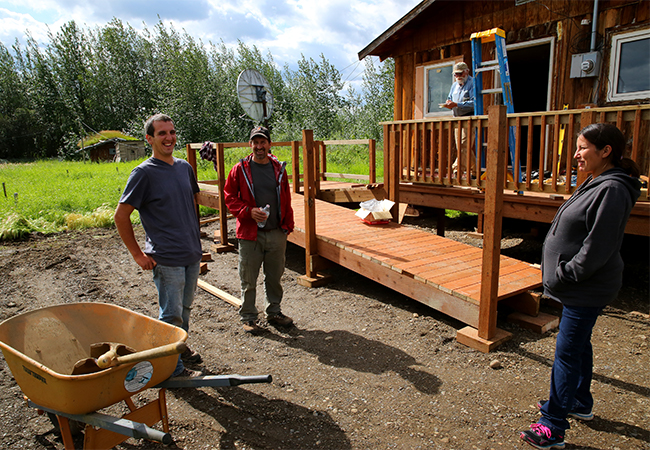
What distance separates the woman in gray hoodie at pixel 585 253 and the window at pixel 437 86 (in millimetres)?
6731

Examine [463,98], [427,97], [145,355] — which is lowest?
[145,355]

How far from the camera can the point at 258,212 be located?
4152 millimetres

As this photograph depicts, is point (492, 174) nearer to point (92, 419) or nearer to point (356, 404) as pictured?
point (356, 404)

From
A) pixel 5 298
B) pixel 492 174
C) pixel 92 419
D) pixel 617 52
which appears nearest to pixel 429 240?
pixel 492 174

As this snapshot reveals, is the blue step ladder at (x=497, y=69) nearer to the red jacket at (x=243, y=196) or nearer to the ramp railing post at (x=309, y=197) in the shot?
the ramp railing post at (x=309, y=197)

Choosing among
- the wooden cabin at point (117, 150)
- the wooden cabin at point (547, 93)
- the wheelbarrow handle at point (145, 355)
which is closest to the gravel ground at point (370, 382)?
the wheelbarrow handle at point (145, 355)

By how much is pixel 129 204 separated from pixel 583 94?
7.22m

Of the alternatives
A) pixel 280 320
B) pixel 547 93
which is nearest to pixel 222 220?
pixel 280 320

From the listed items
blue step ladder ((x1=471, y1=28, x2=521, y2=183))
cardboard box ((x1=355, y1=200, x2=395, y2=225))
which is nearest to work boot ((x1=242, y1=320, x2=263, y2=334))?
cardboard box ((x1=355, y1=200, x2=395, y2=225))

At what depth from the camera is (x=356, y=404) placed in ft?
10.4

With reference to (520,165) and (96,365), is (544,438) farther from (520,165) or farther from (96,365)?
(520,165)

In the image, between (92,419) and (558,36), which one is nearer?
(92,419)

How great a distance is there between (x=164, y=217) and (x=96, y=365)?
114 centimetres

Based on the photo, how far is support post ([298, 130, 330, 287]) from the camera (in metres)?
5.71
